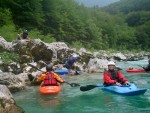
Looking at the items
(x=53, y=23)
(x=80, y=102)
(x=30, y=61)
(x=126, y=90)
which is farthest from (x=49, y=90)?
(x=53, y=23)

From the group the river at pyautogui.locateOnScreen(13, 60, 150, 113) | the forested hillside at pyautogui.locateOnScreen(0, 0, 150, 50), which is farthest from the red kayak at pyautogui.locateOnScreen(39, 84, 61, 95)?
the forested hillside at pyautogui.locateOnScreen(0, 0, 150, 50)

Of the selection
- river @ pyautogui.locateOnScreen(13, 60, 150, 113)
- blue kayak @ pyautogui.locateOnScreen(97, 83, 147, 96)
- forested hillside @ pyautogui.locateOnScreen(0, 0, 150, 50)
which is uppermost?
forested hillside @ pyautogui.locateOnScreen(0, 0, 150, 50)

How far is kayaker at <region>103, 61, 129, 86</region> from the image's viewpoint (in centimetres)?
1084

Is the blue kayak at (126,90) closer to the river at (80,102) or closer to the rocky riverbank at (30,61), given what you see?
the river at (80,102)

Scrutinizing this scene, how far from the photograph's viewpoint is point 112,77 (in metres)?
11.0

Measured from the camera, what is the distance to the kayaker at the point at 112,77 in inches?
427

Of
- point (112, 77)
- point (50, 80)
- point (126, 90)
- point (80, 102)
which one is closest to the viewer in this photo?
point (80, 102)

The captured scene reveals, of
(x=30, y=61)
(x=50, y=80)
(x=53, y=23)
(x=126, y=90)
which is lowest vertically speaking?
(x=126, y=90)

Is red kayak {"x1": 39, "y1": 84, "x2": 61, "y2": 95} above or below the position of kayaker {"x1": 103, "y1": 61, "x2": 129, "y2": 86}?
below

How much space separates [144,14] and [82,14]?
250ft

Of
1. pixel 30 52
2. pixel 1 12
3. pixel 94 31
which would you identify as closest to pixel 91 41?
pixel 94 31

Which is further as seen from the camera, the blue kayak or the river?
the blue kayak

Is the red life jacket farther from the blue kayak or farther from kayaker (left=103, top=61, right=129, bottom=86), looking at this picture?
the blue kayak

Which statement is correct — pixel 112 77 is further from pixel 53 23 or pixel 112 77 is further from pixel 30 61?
pixel 53 23
